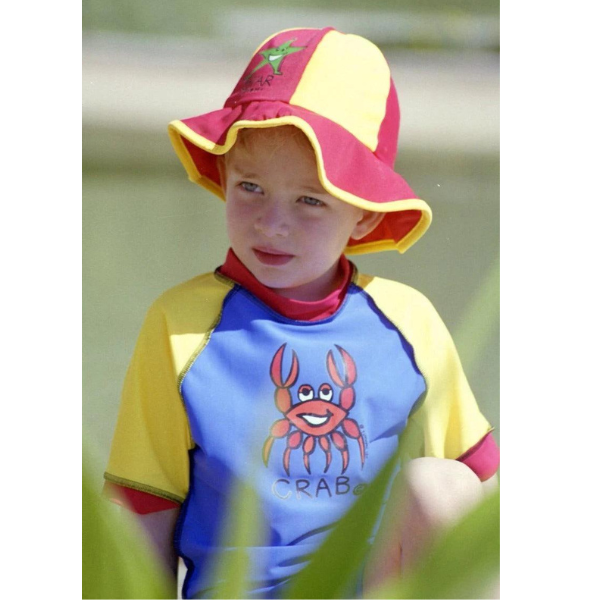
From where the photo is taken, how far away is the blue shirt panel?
65cm

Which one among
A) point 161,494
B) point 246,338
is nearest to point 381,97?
point 246,338

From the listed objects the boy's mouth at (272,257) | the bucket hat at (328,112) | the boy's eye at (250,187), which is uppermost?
the bucket hat at (328,112)

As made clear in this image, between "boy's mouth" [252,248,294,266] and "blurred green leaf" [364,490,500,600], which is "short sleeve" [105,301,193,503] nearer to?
"boy's mouth" [252,248,294,266]

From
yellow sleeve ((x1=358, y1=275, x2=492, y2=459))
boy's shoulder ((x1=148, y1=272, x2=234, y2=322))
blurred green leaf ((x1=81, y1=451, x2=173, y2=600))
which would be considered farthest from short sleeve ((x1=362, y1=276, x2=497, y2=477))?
blurred green leaf ((x1=81, y1=451, x2=173, y2=600))

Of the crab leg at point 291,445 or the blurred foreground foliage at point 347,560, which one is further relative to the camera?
the crab leg at point 291,445

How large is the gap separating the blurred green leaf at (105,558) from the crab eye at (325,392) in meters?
0.17

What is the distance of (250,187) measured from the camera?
663mm

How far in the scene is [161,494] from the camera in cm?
67

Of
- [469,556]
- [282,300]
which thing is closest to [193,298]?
[282,300]

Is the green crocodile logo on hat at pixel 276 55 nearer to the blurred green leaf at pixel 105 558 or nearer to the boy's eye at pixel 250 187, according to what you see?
the boy's eye at pixel 250 187

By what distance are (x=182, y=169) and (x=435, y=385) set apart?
0.24m

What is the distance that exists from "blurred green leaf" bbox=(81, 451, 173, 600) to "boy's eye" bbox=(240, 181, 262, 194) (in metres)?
0.21

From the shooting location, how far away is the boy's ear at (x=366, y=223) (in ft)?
2.31

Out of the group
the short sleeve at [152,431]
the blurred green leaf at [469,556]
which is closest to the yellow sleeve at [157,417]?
the short sleeve at [152,431]
